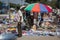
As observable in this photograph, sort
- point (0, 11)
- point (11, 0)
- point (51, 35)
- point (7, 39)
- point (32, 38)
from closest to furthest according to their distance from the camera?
point (7, 39) < point (32, 38) < point (51, 35) < point (11, 0) < point (0, 11)

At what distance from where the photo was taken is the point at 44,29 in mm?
10727

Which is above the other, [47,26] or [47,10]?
[47,10]

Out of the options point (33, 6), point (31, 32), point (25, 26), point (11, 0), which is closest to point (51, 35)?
point (31, 32)

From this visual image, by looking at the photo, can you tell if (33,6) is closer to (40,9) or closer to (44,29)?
(40,9)

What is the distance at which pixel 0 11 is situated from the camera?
3019 cm

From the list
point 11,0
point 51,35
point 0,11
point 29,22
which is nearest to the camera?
point 51,35

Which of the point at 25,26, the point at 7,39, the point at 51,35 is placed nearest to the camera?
the point at 7,39

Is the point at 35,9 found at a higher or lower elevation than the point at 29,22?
higher

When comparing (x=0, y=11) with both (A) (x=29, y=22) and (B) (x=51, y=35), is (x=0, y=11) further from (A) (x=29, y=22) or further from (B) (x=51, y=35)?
(B) (x=51, y=35)

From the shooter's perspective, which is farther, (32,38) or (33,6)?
(33,6)

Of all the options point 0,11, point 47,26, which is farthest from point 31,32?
point 0,11

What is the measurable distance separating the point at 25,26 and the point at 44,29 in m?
0.95

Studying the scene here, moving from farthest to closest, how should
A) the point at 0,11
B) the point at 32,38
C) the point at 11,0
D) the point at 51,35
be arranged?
the point at 0,11
the point at 11,0
the point at 51,35
the point at 32,38

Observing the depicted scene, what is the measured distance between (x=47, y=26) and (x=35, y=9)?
1.07 m
